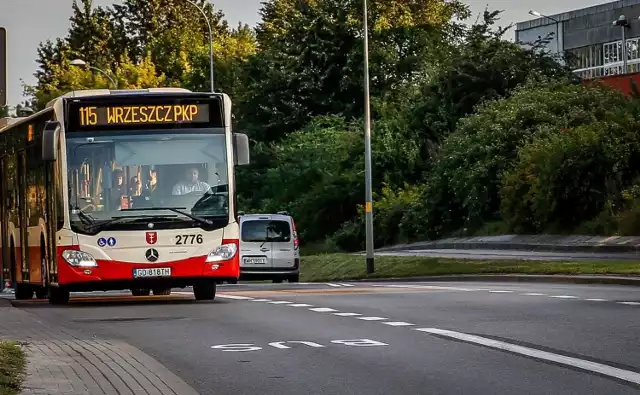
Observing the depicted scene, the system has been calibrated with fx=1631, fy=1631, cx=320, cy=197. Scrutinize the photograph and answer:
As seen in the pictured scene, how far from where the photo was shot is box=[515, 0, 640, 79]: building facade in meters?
101

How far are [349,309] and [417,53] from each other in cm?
5218

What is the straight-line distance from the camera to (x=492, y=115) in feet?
179

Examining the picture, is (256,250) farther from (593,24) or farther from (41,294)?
(593,24)

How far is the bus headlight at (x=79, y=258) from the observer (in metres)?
24.3

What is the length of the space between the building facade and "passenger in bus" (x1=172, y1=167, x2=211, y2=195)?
74251 millimetres

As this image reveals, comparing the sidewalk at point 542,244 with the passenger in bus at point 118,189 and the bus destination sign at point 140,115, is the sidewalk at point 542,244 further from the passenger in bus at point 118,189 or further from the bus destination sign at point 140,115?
the passenger in bus at point 118,189

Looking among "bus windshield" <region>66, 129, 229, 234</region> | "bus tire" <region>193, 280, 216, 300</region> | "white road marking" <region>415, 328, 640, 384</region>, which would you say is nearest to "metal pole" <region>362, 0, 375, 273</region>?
"bus tire" <region>193, 280, 216, 300</region>

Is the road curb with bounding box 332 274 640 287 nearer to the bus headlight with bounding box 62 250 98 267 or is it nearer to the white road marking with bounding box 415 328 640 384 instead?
the bus headlight with bounding box 62 250 98 267

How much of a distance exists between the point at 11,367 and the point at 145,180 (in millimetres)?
11261

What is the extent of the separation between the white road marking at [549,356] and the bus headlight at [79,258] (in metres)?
8.14

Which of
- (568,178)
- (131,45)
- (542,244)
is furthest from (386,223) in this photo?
(131,45)

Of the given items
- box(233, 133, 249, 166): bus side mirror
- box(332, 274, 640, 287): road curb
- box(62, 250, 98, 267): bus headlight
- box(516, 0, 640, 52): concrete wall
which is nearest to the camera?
box(62, 250, 98, 267): bus headlight

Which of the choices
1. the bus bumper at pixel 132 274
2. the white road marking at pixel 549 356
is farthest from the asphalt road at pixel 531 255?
the white road marking at pixel 549 356

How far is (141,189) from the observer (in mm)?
24406
